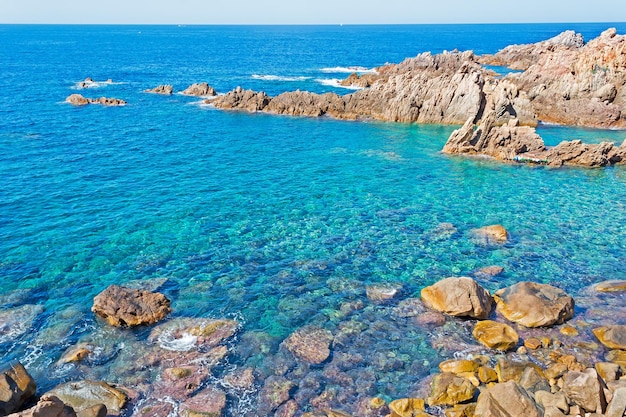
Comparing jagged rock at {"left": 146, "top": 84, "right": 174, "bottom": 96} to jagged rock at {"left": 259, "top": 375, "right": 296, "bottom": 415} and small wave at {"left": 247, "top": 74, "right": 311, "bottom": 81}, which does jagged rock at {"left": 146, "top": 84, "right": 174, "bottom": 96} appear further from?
jagged rock at {"left": 259, "top": 375, "right": 296, "bottom": 415}

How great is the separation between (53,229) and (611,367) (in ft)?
124

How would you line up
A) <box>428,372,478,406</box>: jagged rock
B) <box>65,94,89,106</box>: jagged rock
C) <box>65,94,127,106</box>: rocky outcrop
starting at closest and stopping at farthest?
<box>428,372,478,406</box>: jagged rock < <box>65,94,89,106</box>: jagged rock < <box>65,94,127,106</box>: rocky outcrop

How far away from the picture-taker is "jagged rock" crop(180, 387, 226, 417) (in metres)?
19.7

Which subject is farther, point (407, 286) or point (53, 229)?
point (53, 229)

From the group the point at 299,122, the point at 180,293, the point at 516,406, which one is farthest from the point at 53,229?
the point at 299,122

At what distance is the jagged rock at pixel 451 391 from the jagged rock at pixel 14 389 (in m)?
17.1

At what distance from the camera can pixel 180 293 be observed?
28.7m

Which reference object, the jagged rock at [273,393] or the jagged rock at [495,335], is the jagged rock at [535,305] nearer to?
the jagged rock at [495,335]

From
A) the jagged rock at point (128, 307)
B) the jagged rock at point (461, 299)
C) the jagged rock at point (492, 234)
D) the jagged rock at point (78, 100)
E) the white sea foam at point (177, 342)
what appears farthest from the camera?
the jagged rock at point (78, 100)

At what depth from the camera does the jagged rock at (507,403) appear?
17.5m

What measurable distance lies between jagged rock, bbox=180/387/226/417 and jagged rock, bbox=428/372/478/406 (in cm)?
906

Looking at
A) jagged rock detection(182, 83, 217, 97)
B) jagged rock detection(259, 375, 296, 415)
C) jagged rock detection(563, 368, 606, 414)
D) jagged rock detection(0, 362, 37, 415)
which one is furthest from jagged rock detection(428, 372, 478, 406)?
jagged rock detection(182, 83, 217, 97)

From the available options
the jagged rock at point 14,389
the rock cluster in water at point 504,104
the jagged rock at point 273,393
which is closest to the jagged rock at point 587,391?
the jagged rock at point 273,393

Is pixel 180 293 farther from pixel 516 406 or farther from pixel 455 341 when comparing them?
pixel 516 406
